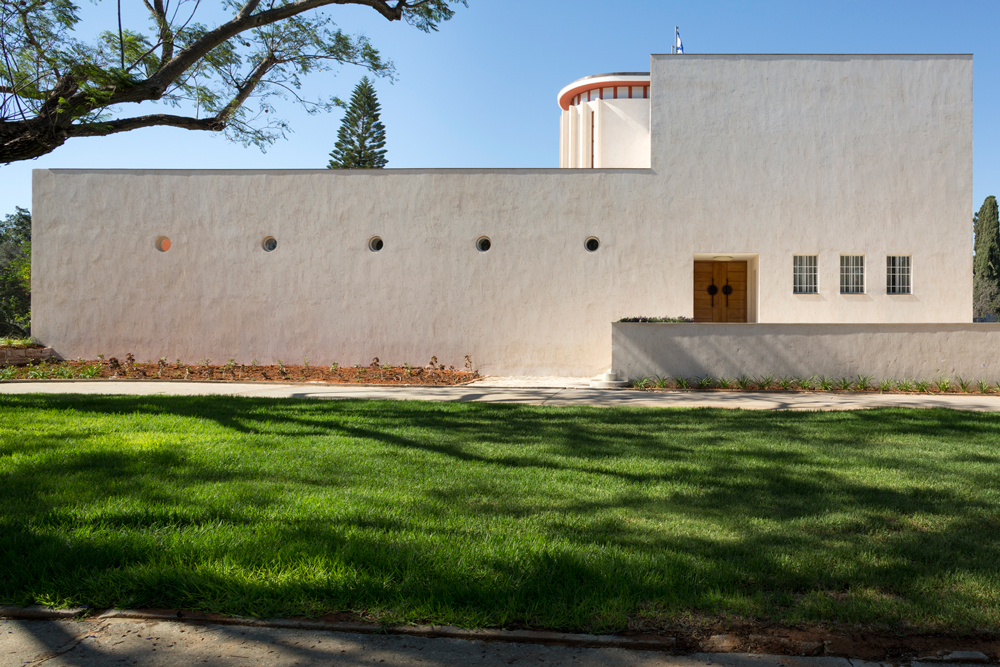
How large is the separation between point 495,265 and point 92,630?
1160cm

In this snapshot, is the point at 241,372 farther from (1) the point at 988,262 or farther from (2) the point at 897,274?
(1) the point at 988,262

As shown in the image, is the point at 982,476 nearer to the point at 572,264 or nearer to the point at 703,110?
the point at 572,264

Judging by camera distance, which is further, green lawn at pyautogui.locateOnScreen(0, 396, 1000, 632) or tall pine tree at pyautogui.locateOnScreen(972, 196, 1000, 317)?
tall pine tree at pyautogui.locateOnScreen(972, 196, 1000, 317)

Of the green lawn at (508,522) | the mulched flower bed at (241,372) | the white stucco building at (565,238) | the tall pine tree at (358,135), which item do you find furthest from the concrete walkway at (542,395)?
the tall pine tree at (358,135)

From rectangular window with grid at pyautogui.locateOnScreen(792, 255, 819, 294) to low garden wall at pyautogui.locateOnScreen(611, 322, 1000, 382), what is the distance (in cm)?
228

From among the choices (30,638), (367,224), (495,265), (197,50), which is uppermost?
(197,50)

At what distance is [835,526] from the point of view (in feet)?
12.1

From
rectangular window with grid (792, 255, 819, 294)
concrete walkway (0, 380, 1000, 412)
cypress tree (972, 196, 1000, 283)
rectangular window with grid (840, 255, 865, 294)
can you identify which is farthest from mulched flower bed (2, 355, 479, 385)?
cypress tree (972, 196, 1000, 283)

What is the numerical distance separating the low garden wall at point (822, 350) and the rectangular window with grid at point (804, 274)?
2.28 metres

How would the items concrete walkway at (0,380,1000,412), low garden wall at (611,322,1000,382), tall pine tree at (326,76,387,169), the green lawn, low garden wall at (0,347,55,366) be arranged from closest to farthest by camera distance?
the green lawn < concrete walkway at (0,380,1000,412) < low garden wall at (611,322,1000,382) < low garden wall at (0,347,55,366) < tall pine tree at (326,76,387,169)

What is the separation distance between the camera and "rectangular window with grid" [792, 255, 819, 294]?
528 inches

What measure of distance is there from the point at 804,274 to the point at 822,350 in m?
2.73

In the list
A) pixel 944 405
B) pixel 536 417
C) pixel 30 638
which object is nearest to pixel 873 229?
pixel 944 405

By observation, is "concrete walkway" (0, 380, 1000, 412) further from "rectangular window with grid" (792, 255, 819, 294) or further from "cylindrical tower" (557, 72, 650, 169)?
"cylindrical tower" (557, 72, 650, 169)
